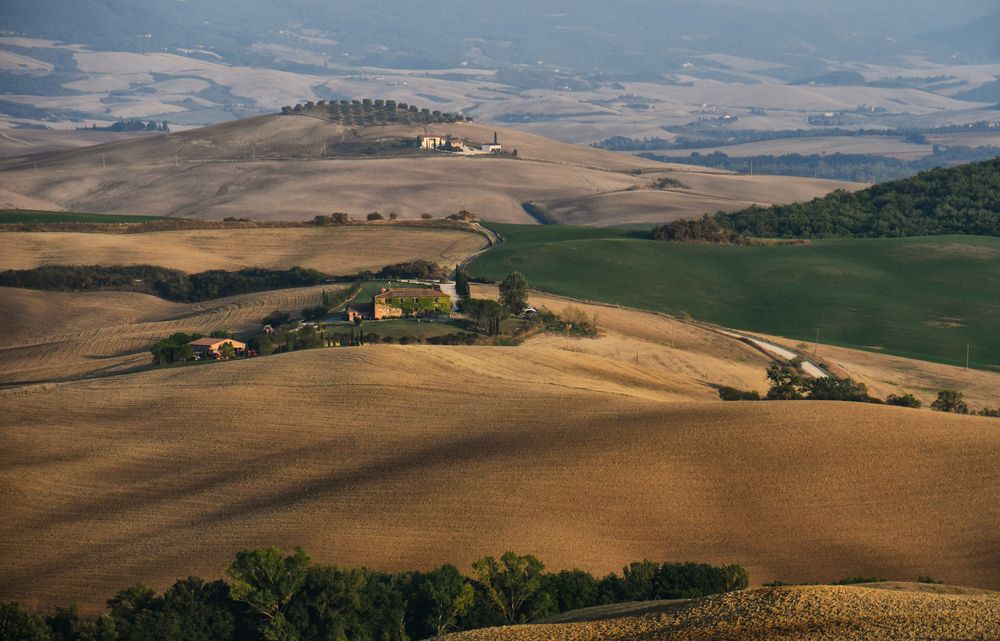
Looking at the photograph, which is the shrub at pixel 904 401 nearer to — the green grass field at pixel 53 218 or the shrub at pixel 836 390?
the shrub at pixel 836 390

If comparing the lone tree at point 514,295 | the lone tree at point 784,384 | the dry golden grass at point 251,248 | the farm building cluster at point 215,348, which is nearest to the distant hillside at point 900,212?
the dry golden grass at point 251,248

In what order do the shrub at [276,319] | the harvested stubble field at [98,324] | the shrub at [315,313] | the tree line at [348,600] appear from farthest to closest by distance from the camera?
the shrub at [276,319] < the shrub at [315,313] < the harvested stubble field at [98,324] < the tree line at [348,600]

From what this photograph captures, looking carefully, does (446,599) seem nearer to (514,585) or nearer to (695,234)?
(514,585)

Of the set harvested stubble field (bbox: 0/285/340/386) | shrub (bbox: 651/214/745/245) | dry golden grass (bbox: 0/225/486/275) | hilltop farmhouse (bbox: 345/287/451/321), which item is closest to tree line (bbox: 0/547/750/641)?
harvested stubble field (bbox: 0/285/340/386)

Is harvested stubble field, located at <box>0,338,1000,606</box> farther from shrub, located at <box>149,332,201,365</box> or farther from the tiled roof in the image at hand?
the tiled roof

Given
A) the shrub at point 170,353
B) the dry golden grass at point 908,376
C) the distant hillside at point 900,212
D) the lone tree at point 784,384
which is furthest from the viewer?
the distant hillside at point 900,212
